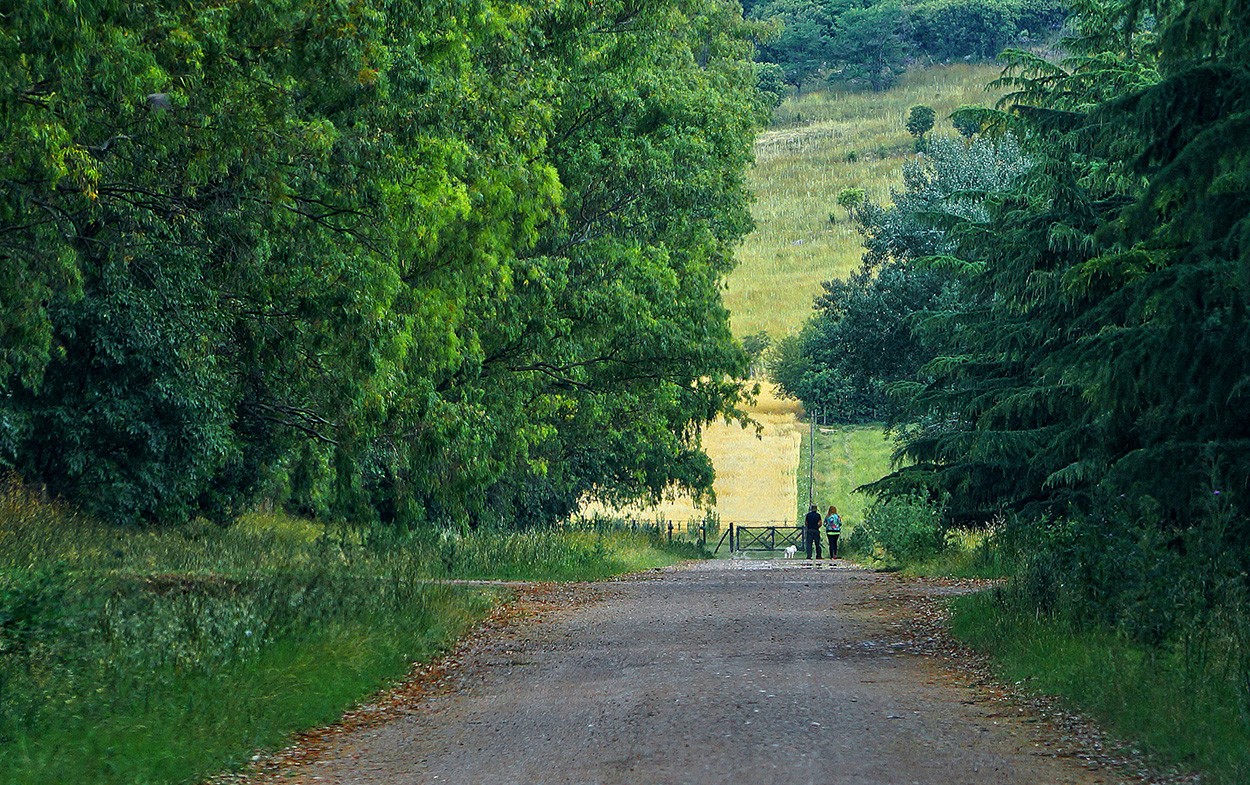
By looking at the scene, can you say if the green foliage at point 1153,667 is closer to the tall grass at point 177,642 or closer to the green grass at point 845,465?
the tall grass at point 177,642

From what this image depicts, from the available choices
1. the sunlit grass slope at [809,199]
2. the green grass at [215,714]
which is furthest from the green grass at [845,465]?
the green grass at [215,714]

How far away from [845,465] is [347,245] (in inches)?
2372

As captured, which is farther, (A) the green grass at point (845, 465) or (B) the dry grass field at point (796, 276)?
(B) the dry grass field at point (796, 276)

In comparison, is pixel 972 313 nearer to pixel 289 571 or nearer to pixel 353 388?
pixel 353 388

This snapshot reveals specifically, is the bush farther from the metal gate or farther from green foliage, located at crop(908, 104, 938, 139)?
green foliage, located at crop(908, 104, 938, 139)

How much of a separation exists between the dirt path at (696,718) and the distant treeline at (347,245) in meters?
5.23

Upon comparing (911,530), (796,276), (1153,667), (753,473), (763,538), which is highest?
(796,276)

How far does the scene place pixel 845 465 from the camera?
7712 centimetres

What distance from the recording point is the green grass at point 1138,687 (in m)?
8.53

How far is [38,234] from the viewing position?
1478 centimetres

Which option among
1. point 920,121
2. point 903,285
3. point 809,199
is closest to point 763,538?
point 903,285

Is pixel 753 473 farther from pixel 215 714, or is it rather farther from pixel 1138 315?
pixel 215 714

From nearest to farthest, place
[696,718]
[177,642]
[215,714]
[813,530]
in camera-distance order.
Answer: [215,714]
[696,718]
[177,642]
[813,530]

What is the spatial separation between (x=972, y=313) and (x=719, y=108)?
7102mm
